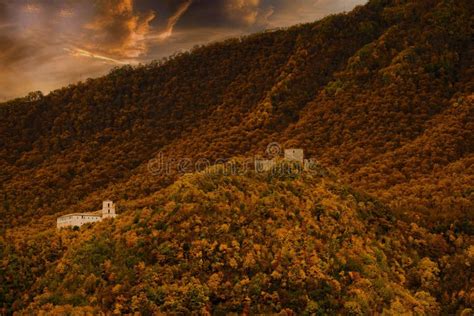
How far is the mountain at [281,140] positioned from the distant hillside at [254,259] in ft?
0.83

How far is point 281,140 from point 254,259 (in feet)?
187

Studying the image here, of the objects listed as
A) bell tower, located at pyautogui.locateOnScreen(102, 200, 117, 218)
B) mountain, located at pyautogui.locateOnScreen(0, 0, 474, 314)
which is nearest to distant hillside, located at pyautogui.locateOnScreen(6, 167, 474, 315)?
mountain, located at pyautogui.locateOnScreen(0, 0, 474, 314)

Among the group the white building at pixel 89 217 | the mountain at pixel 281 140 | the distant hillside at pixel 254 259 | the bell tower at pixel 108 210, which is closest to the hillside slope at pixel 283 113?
the mountain at pixel 281 140

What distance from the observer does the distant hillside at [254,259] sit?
2132 inches

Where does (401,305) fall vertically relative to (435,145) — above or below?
below

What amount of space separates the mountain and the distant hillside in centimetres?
25

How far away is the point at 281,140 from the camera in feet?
370

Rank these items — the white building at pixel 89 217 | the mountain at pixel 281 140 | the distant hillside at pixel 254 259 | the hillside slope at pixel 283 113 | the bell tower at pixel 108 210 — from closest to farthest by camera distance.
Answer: the distant hillside at pixel 254 259
the mountain at pixel 281 140
the bell tower at pixel 108 210
the white building at pixel 89 217
the hillside slope at pixel 283 113

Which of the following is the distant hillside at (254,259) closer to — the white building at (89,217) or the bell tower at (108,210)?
the bell tower at (108,210)

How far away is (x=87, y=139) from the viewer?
148 metres

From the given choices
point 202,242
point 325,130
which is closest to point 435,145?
point 325,130

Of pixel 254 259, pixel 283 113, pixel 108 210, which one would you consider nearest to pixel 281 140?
pixel 283 113

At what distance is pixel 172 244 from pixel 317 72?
274ft

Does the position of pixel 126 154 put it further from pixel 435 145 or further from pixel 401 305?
pixel 401 305
